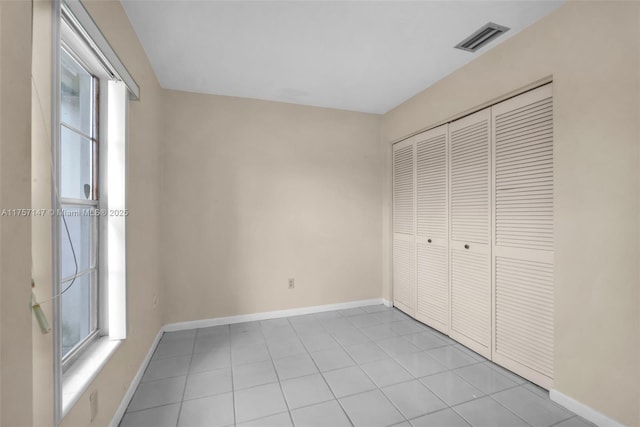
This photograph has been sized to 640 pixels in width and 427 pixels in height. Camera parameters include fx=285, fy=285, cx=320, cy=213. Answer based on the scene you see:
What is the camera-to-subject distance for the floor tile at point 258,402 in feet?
5.79

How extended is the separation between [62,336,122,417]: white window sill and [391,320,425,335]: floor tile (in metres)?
2.46

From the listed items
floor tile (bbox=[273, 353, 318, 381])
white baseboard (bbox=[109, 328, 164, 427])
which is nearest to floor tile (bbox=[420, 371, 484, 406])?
floor tile (bbox=[273, 353, 318, 381])

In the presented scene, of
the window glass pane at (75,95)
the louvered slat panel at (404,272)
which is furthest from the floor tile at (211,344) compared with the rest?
the louvered slat panel at (404,272)

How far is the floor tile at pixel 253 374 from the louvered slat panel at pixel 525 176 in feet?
6.85

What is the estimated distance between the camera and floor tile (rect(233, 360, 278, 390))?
208 cm

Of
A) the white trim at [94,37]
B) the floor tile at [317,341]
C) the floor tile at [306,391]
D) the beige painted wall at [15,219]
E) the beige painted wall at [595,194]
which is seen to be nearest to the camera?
the beige painted wall at [15,219]

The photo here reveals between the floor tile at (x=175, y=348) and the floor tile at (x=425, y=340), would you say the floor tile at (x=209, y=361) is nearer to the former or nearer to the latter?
the floor tile at (x=175, y=348)

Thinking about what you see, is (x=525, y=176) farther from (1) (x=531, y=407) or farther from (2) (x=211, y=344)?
(2) (x=211, y=344)

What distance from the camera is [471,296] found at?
2.55 m

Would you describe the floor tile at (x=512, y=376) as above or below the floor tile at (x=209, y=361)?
above

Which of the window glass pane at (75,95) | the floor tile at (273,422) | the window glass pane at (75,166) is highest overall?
the window glass pane at (75,95)

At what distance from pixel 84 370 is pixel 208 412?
782 mm

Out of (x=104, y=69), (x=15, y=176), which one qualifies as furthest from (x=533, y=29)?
(x=15, y=176)

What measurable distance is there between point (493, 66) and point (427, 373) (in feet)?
8.13
